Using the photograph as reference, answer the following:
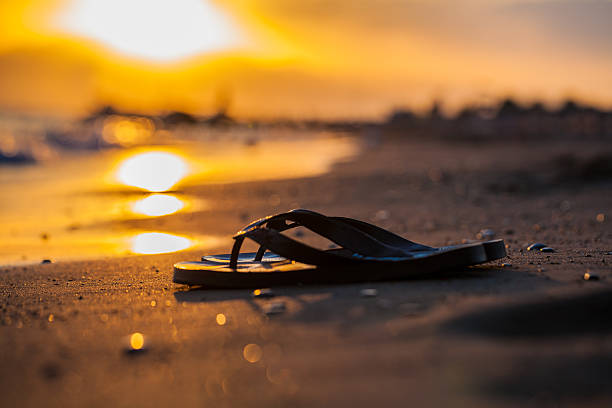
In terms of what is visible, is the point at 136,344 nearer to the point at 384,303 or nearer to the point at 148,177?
the point at 384,303

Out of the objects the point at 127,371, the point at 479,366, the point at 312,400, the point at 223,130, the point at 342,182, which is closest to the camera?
the point at 312,400

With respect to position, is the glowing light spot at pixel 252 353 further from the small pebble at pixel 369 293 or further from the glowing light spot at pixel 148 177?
the glowing light spot at pixel 148 177

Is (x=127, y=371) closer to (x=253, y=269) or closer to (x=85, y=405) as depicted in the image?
(x=85, y=405)

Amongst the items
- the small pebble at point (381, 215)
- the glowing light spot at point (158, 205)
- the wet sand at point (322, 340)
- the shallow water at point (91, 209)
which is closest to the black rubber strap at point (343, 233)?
the wet sand at point (322, 340)

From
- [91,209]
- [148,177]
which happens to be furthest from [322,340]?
[148,177]

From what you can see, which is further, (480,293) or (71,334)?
(480,293)

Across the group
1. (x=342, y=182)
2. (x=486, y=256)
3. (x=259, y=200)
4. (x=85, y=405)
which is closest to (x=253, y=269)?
(x=486, y=256)

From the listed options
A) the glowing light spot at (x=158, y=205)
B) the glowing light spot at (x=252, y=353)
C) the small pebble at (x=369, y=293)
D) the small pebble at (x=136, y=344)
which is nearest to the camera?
the glowing light spot at (x=252, y=353)
